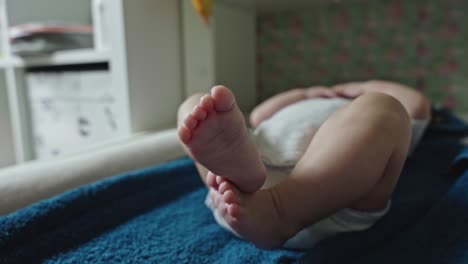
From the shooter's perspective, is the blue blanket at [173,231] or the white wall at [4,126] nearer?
the blue blanket at [173,231]

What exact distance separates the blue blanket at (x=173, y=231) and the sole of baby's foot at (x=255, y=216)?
39 millimetres

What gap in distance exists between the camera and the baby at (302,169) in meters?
0.34

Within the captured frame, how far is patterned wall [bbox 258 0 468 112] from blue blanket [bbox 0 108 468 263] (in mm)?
636

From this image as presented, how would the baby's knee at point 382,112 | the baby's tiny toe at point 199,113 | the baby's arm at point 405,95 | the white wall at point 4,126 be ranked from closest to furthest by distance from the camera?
the baby's tiny toe at point 199,113 → the baby's knee at point 382,112 → the baby's arm at point 405,95 → the white wall at point 4,126

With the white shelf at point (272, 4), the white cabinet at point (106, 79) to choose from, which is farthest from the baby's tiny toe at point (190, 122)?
the white shelf at point (272, 4)

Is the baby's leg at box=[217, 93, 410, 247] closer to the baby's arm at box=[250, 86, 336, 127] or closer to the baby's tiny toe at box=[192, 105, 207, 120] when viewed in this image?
the baby's tiny toe at box=[192, 105, 207, 120]

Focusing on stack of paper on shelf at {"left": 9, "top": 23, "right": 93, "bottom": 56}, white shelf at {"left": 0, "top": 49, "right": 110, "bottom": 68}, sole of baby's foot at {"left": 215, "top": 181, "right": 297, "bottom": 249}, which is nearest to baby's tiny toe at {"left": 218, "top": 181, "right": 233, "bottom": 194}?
sole of baby's foot at {"left": 215, "top": 181, "right": 297, "bottom": 249}

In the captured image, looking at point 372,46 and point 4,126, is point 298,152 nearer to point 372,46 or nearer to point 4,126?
point 372,46

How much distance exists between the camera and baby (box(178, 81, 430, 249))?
1.10ft

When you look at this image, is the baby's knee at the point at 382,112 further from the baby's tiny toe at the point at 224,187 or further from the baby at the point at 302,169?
the baby's tiny toe at the point at 224,187

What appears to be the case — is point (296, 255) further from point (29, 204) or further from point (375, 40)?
point (375, 40)

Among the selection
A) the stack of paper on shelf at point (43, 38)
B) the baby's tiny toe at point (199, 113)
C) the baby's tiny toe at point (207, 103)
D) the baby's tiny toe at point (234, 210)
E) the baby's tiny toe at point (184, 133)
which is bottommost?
the baby's tiny toe at point (234, 210)

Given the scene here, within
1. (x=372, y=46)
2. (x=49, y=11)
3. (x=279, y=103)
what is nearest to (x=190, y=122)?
(x=279, y=103)

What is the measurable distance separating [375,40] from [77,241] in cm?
113
